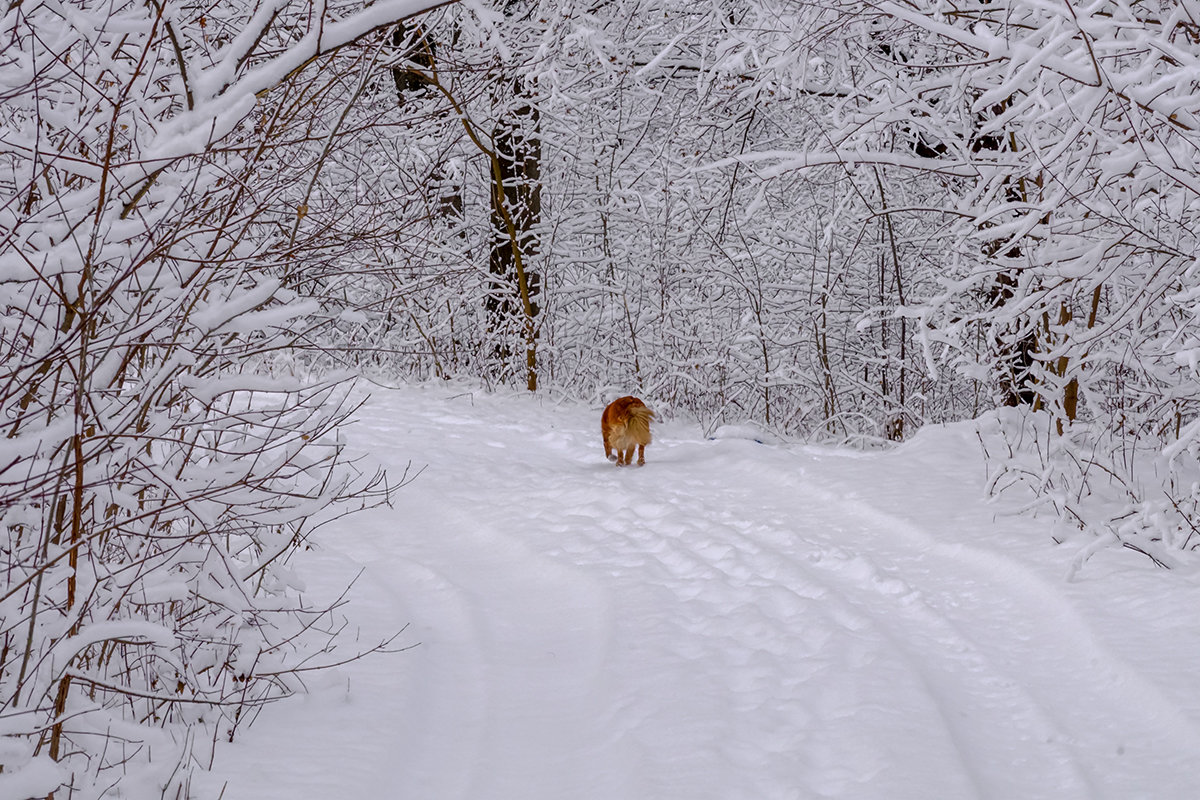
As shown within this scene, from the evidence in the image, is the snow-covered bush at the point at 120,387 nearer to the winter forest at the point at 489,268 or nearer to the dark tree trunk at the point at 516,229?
the winter forest at the point at 489,268

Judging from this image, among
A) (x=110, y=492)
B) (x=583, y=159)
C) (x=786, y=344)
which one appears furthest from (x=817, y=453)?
(x=110, y=492)

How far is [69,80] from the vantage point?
3301 mm

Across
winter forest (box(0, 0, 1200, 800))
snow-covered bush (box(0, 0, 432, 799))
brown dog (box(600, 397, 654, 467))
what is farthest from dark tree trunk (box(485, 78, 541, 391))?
snow-covered bush (box(0, 0, 432, 799))

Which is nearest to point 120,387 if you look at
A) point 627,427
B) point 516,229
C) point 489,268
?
point 627,427

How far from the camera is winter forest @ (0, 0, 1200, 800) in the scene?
2.76m

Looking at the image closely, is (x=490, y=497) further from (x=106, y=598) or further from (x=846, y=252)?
(x=846, y=252)

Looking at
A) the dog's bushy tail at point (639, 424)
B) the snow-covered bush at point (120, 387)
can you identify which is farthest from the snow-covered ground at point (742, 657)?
the dog's bushy tail at point (639, 424)

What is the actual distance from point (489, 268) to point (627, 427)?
217 inches

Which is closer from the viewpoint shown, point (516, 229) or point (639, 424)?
point (639, 424)

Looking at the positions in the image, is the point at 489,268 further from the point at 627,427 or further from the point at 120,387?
the point at 120,387

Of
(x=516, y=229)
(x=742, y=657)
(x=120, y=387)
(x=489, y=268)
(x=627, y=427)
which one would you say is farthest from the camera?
(x=489, y=268)

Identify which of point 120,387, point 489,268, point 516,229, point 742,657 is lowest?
point 742,657

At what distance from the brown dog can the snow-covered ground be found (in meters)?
0.98

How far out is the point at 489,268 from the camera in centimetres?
1301
